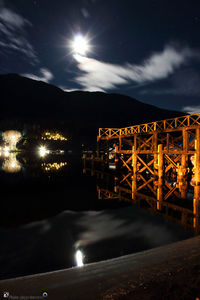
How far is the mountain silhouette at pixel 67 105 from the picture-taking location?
107m

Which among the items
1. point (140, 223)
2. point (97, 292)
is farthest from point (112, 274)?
point (140, 223)

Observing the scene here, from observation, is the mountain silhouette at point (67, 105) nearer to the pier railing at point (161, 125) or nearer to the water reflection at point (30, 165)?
the water reflection at point (30, 165)

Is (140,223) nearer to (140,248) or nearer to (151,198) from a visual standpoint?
(140,248)

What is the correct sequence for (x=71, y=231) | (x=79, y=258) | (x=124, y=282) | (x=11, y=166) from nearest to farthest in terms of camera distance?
(x=124, y=282) < (x=79, y=258) < (x=71, y=231) < (x=11, y=166)

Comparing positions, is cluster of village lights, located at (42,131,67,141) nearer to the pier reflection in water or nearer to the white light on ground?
the pier reflection in water

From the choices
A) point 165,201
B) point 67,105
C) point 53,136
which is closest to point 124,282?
point 165,201

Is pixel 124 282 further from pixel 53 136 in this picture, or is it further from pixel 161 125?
pixel 53 136

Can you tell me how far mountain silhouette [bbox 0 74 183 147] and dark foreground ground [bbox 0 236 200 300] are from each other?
91.0 metres

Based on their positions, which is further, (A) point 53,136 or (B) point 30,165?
(A) point 53,136

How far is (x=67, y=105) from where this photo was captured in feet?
435

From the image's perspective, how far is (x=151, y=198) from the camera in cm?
816

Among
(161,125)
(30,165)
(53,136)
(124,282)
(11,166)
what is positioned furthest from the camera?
(53,136)

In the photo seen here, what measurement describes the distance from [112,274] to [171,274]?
779 millimetres

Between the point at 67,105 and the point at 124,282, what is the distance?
139423 millimetres
